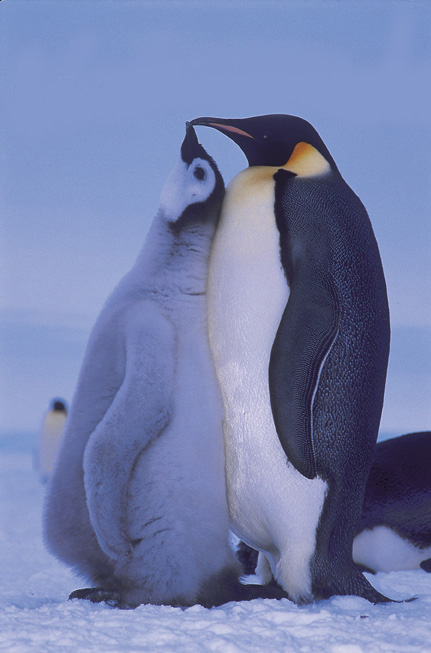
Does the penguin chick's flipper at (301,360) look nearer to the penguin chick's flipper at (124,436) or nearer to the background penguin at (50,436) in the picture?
the penguin chick's flipper at (124,436)

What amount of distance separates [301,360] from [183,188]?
1.58ft

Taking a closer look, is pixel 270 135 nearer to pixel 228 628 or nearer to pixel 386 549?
pixel 228 628

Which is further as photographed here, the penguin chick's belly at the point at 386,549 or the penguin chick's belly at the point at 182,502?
the penguin chick's belly at the point at 386,549

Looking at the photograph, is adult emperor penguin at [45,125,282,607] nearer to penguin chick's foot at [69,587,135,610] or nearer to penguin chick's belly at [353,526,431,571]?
penguin chick's foot at [69,587,135,610]

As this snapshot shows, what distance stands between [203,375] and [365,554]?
1272 millimetres

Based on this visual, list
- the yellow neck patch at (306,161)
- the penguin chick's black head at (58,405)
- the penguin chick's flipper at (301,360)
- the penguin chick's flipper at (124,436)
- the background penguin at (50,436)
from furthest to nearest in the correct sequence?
the penguin chick's black head at (58,405) < the background penguin at (50,436) < the yellow neck patch at (306,161) < the penguin chick's flipper at (301,360) < the penguin chick's flipper at (124,436)

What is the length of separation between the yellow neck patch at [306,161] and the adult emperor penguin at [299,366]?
0.16 feet

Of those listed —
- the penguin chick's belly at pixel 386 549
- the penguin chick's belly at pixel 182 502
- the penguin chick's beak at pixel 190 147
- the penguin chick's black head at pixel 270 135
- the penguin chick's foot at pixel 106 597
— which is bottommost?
the penguin chick's belly at pixel 386 549

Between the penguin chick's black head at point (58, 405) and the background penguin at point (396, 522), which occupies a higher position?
the penguin chick's black head at point (58, 405)

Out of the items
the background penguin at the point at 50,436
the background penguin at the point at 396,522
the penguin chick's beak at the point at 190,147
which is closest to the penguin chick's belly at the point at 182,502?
the penguin chick's beak at the point at 190,147

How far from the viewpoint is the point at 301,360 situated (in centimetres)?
167

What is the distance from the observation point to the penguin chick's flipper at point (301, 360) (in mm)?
1661

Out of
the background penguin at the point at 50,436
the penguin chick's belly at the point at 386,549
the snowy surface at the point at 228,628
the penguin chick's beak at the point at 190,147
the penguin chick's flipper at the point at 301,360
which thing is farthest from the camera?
the background penguin at the point at 50,436

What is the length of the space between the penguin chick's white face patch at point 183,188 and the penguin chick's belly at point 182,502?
0.32 metres
